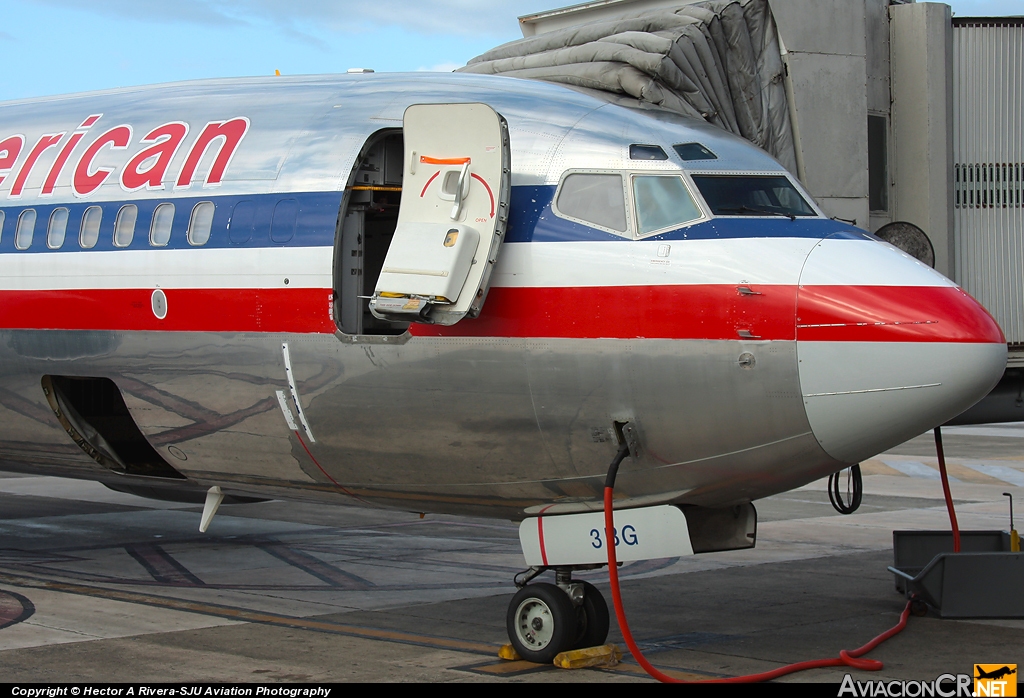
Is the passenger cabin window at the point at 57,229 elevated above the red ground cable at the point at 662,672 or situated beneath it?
elevated above

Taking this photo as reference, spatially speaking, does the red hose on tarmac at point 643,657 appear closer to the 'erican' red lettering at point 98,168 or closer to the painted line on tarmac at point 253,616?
the painted line on tarmac at point 253,616

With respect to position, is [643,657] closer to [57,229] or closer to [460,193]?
[460,193]

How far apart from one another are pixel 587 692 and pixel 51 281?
21.0 ft

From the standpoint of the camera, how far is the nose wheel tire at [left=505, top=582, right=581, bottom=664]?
9.48 metres

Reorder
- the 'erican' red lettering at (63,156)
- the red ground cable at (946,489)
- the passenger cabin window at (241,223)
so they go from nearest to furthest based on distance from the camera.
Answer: the passenger cabin window at (241,223) → the red ground cable at (946,489) → the 'erican' red lettering at (63,156)

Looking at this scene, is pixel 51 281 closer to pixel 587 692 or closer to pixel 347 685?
pixel 347 685

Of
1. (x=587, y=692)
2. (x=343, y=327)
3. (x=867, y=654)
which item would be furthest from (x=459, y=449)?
(x=867, y=654)

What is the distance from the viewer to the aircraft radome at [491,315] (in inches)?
338

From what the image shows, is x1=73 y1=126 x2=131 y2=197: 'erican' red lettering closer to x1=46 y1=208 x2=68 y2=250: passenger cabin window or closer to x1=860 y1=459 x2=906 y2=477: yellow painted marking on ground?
x1=46 y1=208 x2=68 y2=250: passenger cabin window

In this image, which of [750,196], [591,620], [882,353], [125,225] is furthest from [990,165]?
[125,225]

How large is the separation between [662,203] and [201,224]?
13.6 ft

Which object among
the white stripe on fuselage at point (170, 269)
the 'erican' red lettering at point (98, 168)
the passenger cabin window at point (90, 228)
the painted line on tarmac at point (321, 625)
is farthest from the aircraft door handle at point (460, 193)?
the 'erican' red lettering at point (98, 168)

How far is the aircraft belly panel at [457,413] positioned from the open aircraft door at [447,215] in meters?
0.49

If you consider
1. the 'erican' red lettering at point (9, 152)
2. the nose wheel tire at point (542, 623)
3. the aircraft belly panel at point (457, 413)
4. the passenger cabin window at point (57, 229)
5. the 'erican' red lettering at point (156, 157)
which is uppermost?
the 'erican' red lettering at point (9, 152)
